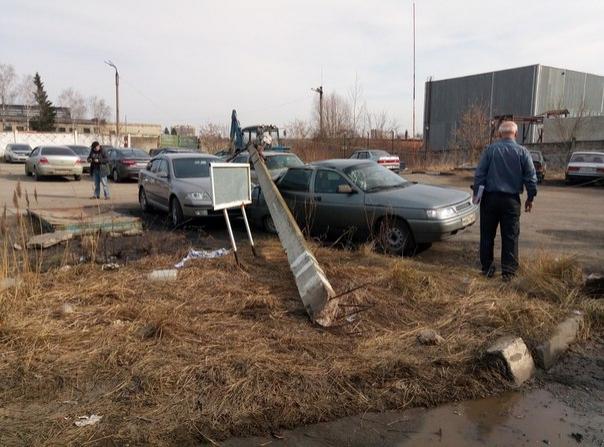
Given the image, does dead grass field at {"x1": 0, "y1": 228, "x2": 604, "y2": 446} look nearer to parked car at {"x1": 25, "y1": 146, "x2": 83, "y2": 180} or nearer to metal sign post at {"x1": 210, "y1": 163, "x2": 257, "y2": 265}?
metal sign post at {"x1": 210, "y1": 163, "x2": 257, "y2": 265}

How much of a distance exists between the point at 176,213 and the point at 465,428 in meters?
8.14

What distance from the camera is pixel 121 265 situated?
655 centimetres

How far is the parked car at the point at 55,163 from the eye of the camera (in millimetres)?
19969

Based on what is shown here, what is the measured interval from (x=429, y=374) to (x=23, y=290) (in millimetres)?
4050

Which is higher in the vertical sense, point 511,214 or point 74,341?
point 511,214

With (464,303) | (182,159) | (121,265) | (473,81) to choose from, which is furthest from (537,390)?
(473,81)

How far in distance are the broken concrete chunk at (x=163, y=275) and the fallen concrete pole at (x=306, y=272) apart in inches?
56.5

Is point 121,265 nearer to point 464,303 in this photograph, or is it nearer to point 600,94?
point 464,303

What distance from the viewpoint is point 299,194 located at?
346 inches

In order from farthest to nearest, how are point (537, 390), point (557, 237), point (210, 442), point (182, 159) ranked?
point (182, 159) < point (557, 237) < point (537, 390) < point (210, 442)

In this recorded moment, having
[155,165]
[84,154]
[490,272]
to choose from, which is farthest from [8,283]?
[84,154]

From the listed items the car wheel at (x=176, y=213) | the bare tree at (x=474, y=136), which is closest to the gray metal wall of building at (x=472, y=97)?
the bare tree at (x=474, y=136)

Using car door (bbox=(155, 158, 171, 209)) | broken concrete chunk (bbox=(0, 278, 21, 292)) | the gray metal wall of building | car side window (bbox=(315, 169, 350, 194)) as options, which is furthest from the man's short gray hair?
the gray metal wall of building

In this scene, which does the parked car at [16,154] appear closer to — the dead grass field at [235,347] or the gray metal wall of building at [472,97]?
the gray metal wall of building at [472,97]
